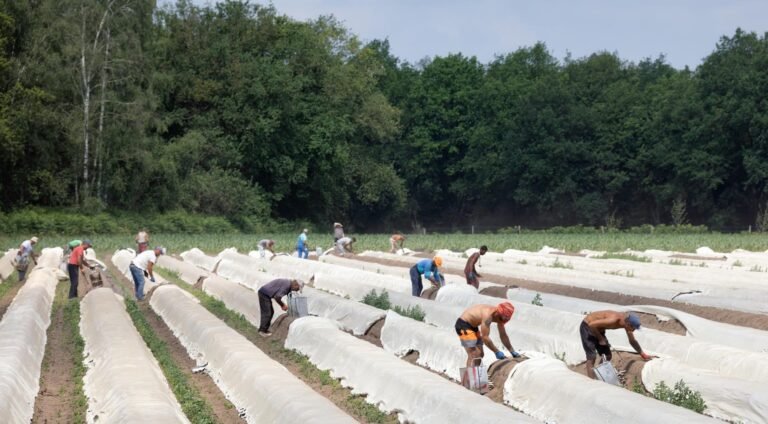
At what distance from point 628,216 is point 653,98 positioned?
9.74 metres

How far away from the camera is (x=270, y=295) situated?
18188mm

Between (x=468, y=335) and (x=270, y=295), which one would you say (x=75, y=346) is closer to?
(x=270, y=295)

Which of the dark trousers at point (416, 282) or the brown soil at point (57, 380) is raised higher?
the dark trousers at point (416, 282)

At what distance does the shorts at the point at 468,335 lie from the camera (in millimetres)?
12461

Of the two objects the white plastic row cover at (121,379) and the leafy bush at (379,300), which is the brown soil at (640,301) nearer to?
the leafy bush at (379,300)

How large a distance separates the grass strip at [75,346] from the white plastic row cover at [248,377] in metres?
1.82

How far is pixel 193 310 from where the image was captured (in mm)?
19391

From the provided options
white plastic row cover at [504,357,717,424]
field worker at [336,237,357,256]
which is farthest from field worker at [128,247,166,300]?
field worker at [336,237,357,256]

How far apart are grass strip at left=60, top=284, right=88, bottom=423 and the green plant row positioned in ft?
3.79

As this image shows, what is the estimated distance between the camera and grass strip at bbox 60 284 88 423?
12.5m

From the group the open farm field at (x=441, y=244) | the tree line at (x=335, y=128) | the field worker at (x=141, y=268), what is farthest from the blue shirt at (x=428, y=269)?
the tree line at (x=335, y=128)

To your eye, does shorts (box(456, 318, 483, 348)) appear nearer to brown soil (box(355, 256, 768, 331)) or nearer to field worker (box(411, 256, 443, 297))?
brown soil (box(355, 256, 768, 331))

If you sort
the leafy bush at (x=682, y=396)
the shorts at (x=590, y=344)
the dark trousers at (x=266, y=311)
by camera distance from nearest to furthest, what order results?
the leafy bush at (x=682, y=396)
the shorts at (x=590, y=344)
the dark trousers at (x=266, y=311)

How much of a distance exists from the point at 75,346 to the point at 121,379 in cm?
552
